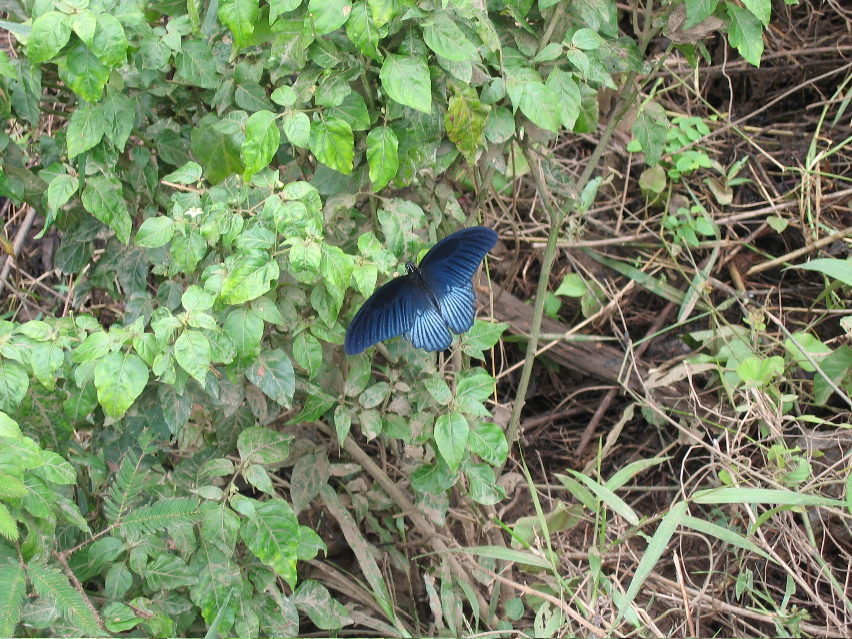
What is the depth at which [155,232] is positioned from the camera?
57.3 inches

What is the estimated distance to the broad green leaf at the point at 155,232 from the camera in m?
1.45

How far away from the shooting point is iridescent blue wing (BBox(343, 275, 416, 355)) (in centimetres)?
150

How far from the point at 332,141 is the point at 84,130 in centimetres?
51

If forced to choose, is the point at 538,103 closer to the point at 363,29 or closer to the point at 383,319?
the point at 363,29

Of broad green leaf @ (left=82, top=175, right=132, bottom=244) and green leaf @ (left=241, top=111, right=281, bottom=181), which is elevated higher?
green leaf @ (left=241, top=111, right=281, bottom=181)

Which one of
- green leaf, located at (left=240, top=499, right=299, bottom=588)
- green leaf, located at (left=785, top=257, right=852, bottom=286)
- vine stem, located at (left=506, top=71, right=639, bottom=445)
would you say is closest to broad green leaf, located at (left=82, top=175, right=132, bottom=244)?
green leaf, located at (left=240, top=499, right=299, bottom=588)

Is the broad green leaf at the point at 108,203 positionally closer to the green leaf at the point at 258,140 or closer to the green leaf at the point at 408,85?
the green leaf at the point at 258,140

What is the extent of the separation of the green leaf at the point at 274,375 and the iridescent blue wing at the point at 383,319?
4.7 inches

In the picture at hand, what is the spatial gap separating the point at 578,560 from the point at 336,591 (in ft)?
2.22

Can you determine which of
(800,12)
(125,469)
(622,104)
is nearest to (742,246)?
(800,12)

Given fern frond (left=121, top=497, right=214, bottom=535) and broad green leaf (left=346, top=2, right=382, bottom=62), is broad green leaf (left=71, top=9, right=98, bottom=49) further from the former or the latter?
fern frond (left=121, top=497, right=214, bottom=535)

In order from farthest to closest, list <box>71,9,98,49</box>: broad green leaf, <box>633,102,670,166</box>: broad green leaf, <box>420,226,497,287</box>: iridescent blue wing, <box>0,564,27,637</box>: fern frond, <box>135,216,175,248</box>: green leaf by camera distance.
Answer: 1. <box>633,102,670,166</box>: broad green leaf
2. <box>420,226,497,287</box>: iridescent blue wing
3. <box>135,216,175,248</box>: green leaf
4. <box>71,9,98,49</box>: broad green leaf
5. <box>0,564,27,637</box>: fern frond

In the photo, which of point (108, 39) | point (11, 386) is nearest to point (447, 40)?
point (108, 39)

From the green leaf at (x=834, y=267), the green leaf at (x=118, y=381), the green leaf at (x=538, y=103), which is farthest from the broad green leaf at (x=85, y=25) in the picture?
the green leaf at (x=834, y=267)
